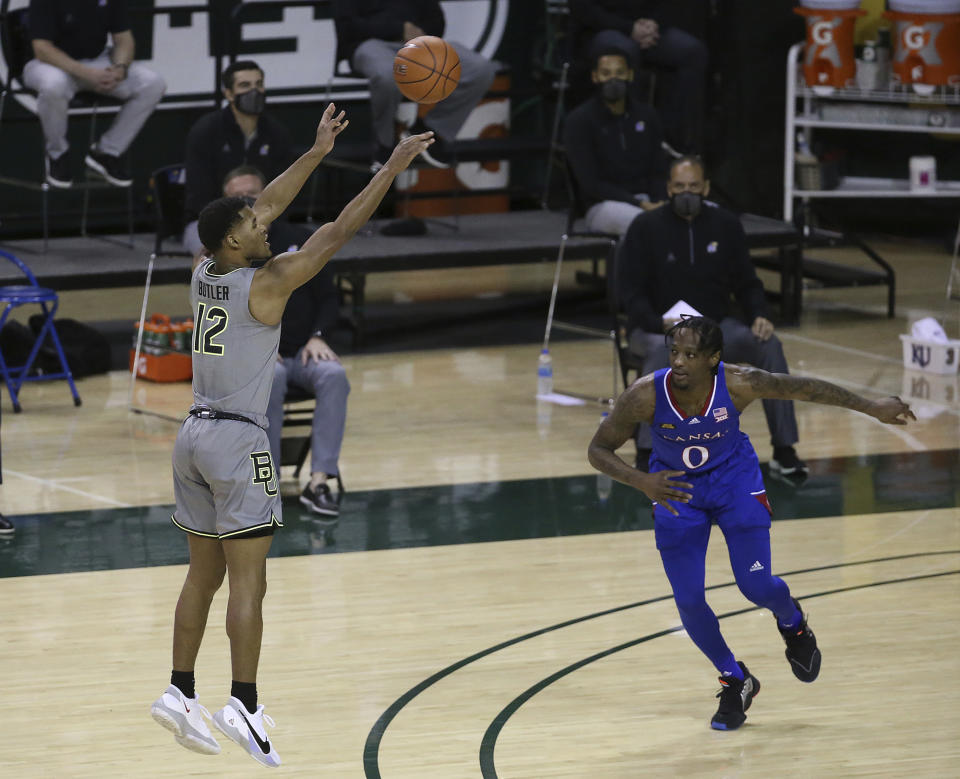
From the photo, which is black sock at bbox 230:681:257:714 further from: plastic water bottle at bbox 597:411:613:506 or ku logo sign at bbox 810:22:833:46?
ku logo sign at bbox 810:22:833:46

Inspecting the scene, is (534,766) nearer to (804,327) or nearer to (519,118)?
(804,327)

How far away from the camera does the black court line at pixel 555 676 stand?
4.98m

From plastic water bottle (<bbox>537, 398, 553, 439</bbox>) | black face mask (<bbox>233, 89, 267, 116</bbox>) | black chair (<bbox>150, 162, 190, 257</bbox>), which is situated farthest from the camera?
black chair (<bbox>150, 162, 190, 257</bbox>)

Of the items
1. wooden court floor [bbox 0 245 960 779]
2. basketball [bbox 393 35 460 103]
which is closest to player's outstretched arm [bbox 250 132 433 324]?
basketball [bbox 393 35 460 103]

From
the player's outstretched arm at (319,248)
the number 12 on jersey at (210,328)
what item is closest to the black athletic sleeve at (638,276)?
the player's outstretched arm at (319,248)

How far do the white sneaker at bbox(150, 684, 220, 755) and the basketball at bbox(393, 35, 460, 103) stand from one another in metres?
2.19

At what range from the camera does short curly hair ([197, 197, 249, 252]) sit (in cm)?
464

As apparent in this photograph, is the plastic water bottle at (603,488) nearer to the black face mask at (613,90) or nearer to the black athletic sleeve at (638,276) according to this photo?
the black athletic sleeve at (638,276)

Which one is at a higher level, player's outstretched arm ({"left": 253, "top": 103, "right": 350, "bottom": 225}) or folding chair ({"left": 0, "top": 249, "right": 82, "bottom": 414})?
player's outstretched arm ({"left": 253, "top": 103, "right": 350, "bottom": 225})

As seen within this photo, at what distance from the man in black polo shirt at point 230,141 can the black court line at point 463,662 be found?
13.2ft

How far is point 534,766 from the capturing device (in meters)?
4.93

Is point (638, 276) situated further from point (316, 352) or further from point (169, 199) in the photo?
point (169, 199)

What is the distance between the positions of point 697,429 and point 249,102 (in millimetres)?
4974

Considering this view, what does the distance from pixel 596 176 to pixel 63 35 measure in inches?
135
